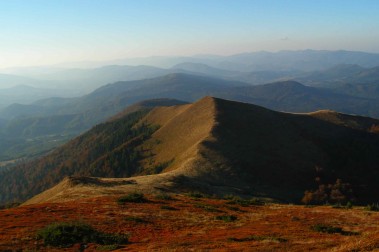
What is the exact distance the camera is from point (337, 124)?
4865 inches

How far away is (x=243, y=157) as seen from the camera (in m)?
87.1

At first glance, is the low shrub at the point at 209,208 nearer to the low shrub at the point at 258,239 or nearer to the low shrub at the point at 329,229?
the low shrub at the point at 329,229

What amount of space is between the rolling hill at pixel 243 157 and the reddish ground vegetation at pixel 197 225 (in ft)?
42.4

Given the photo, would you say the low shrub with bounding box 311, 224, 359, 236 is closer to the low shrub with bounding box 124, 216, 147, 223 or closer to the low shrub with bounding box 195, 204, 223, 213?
the low shrub with bounding box 195, 204, 223, 213

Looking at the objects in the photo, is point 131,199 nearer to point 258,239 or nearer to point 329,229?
point 258,239

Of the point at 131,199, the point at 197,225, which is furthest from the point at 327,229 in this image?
the point at 131,199

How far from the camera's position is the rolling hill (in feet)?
212

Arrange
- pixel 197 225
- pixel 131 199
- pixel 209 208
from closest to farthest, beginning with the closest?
pixel 197 225 < pixel 209 208 < pixel 131 199

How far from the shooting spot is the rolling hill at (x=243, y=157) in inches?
2544

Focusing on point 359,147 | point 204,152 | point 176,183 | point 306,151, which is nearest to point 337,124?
point 359,147

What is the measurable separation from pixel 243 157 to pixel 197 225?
190 feet

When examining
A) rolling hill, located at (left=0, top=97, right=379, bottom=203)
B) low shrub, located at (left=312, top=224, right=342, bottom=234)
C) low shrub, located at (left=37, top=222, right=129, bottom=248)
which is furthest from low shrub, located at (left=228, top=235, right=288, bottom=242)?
rolling hill, located at (left=0, top=97, right=379, bottom=203)

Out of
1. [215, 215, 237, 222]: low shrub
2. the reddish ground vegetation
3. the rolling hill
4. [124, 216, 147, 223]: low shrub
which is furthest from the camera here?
the rolling hill

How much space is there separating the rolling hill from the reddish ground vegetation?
1292cm
